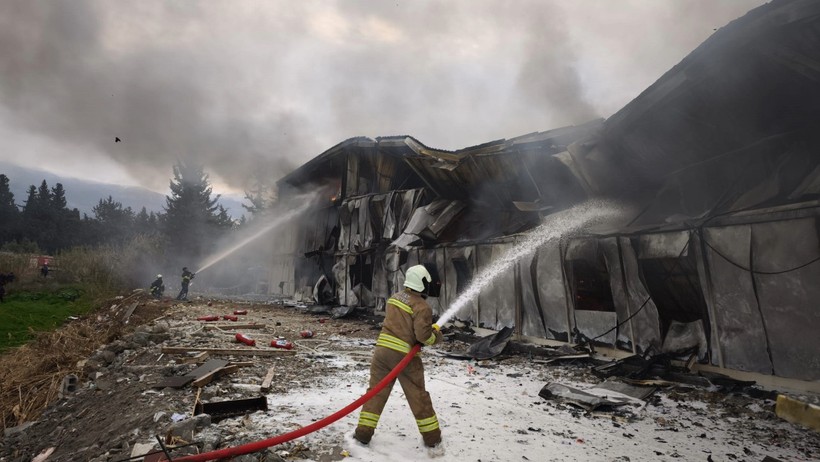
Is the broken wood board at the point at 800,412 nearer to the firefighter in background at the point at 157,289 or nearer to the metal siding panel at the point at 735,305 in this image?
the metal siding panel at the point at 735,305

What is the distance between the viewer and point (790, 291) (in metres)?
5.74

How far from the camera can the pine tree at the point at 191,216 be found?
42.1 metres

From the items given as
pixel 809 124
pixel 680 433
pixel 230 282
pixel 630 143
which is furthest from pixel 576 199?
pixel 230 282

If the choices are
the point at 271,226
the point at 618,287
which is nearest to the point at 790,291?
the point at 618,287

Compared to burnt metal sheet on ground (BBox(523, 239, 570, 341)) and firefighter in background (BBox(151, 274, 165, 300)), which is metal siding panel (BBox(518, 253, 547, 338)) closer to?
burnt metal sheet on ground (BBox(523, 239, 570, 341))

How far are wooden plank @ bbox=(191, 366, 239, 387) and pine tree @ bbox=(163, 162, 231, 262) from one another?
1503 inches

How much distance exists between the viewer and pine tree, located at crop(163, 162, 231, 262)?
42.1 meters

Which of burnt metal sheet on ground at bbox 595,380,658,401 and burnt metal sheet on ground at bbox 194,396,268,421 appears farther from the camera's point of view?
burnt metal sheet on ground at bbox 595,380,658,401

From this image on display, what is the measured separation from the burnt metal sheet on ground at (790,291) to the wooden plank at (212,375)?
8.35m

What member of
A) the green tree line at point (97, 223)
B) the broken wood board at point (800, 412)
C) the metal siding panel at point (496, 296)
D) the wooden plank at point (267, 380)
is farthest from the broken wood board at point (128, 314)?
the green tree line at point (97, 223)

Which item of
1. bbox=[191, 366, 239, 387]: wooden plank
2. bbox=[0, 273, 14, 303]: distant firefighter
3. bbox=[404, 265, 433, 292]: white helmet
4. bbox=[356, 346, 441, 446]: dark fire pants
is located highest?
bbox=[404, 265, 433, 292]: white helmet

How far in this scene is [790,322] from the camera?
5703 mm

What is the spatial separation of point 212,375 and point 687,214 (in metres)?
8.49

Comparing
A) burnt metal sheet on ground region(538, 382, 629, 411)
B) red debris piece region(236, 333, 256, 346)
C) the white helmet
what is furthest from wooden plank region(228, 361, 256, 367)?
burnt metal sheet on ground region(538, 382, 629, 411)
